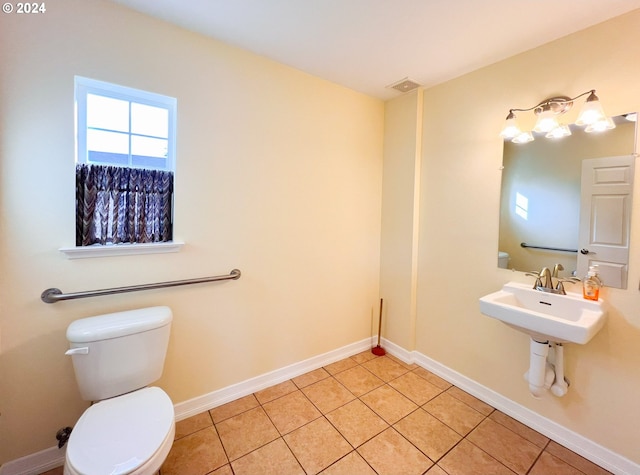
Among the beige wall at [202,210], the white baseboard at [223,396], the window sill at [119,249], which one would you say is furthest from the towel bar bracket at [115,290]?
the white baseboard at [223,396]

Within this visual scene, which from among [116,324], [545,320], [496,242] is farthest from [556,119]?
[116,324]

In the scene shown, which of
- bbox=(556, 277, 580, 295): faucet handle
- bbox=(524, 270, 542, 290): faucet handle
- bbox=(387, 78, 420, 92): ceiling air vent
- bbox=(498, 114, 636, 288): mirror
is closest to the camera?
bbox=(498, 114, 636, 288): mirror

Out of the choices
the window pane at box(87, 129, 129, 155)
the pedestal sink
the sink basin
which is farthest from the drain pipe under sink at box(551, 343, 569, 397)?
the window pane at box(87, 129, 129, 155)

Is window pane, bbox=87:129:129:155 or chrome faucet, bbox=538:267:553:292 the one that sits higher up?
window pane, bbox=87:129:129:155

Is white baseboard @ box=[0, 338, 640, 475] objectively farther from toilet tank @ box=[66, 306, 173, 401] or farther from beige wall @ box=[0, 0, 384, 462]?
toilet tank @ box=[66, 306, 173, 401]

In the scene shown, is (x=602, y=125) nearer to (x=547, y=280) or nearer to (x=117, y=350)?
(x=547, y=280)

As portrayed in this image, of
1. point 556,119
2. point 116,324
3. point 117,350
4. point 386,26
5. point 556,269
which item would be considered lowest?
point 117,350

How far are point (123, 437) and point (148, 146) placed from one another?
1.51 m

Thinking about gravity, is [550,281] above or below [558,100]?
below

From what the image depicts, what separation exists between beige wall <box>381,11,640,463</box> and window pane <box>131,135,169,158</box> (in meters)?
1.99

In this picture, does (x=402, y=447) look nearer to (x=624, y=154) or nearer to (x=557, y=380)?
(x=557, y=380)

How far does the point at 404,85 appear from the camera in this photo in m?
2.30

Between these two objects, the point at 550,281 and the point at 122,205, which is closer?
the point at 122,205

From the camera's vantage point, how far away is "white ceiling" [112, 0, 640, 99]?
1.44 meters
